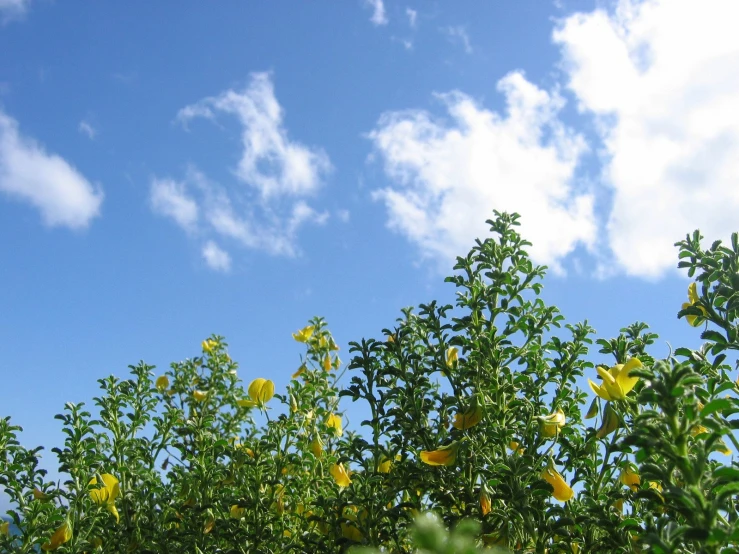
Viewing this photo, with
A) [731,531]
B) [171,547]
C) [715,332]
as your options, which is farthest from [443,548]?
[171,547]

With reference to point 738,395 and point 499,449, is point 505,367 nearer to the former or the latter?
point 499,449

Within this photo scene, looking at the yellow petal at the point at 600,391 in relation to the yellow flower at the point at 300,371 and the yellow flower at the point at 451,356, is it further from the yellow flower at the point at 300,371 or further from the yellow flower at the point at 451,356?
the yellow flower at the point at 300,371

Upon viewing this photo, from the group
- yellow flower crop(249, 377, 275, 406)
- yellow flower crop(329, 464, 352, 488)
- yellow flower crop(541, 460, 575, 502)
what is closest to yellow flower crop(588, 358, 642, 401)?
yellow flower crop(541, 460, 575, 502)

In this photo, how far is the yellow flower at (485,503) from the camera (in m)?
2.05

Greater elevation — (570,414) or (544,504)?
(570,414)

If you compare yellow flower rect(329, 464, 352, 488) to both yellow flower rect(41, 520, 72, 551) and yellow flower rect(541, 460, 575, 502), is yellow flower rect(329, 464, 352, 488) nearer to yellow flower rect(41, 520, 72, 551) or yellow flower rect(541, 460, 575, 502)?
yellow flower rect(541, 460, 575, 502)

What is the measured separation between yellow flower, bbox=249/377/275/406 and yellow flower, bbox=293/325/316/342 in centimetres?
105

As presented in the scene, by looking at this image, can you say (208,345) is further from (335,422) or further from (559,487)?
(559,487)

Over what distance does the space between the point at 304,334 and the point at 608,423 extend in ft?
8.52

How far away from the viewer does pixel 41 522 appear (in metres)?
2.70

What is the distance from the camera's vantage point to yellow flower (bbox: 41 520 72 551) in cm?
265

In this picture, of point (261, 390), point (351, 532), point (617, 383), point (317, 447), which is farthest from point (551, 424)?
point (261, 390)

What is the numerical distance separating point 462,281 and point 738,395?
108 cm

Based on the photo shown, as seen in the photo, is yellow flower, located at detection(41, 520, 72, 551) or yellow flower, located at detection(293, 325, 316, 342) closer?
yellow flower, located at detection(41, 520, 72, 551)
